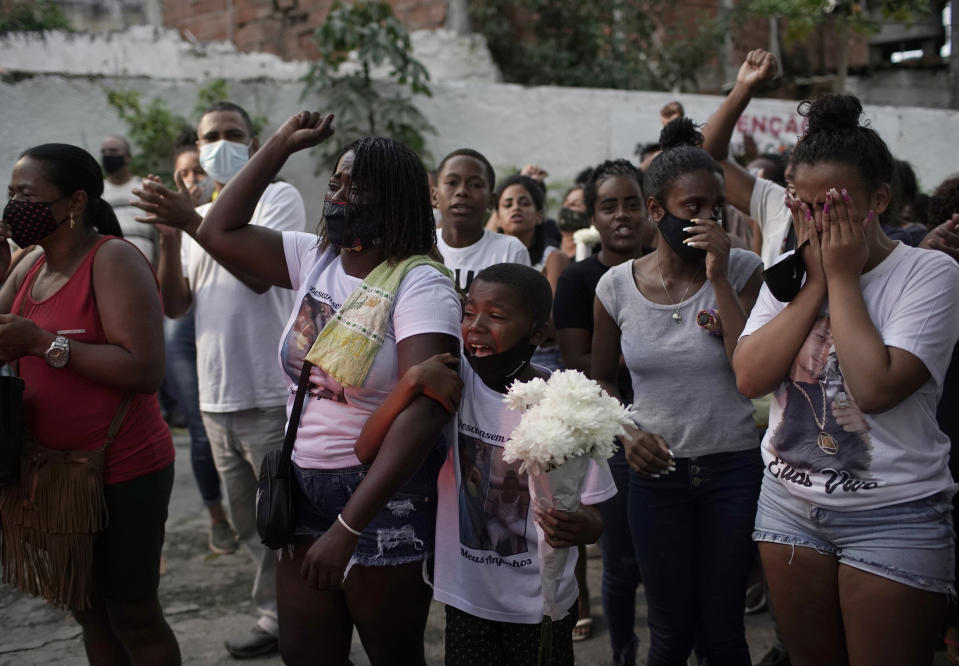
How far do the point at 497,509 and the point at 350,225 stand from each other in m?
0.96

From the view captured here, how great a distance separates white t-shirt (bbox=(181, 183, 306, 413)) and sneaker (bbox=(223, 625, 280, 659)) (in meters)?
1.07

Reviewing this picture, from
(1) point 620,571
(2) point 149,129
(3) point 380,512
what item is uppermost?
(2) point 149,129

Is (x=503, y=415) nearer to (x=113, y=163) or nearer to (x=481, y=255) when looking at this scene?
(x=481, y=255)

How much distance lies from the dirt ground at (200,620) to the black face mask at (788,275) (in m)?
2.17

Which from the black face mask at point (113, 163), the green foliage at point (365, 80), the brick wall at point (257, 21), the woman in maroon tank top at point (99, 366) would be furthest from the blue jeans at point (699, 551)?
the brick wall at point (257, 21)

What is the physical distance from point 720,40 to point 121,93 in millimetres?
7780

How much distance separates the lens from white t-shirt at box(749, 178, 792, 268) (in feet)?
12.8

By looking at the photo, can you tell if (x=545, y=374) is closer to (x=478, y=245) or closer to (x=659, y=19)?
(x=478, y=245)

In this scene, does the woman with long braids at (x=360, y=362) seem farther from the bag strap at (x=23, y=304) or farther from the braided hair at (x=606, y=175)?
the braided hair at (x=606, y=175)

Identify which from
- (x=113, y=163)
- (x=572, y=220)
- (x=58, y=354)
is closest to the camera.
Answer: (x=58, y=354)

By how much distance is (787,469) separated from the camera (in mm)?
2482

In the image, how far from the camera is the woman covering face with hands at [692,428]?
2.99 meters

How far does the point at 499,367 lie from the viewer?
263 centimetres

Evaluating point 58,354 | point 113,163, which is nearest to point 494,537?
point 58,354
